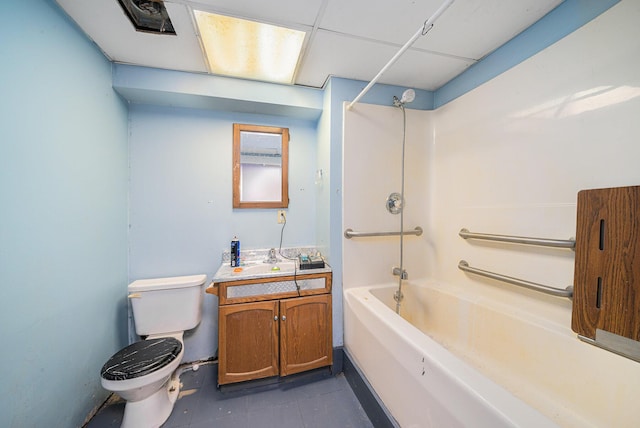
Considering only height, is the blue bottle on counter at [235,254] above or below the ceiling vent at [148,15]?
below

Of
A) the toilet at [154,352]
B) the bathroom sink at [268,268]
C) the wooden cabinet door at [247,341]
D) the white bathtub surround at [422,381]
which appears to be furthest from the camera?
→ the bathroom sink at [268,268]

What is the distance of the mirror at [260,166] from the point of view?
176 centimetres

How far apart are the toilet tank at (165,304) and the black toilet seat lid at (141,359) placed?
0.14m

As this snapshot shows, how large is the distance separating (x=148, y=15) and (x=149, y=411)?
7.08 ft

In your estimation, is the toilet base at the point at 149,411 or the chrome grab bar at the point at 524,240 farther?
the toilet base at the point at 149,411

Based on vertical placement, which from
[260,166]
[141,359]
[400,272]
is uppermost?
[260,166]

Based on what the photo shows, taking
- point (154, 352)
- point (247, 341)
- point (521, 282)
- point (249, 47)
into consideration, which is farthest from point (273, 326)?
point (249, 47)

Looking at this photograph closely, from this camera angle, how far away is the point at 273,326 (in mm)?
1436

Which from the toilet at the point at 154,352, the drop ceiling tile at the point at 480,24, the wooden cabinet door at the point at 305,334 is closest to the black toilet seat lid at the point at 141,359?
the toilet at the point at 154,352

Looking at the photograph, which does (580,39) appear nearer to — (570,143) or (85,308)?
(570,143)

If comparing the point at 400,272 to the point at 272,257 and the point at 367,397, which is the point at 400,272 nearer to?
the point at 367,397

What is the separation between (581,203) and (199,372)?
237 centimetres

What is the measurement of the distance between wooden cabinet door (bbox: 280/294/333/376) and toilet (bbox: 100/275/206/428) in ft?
2.10

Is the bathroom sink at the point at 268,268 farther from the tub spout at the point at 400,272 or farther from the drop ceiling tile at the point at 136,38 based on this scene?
the drop ceiling tile at the point at 136,38
